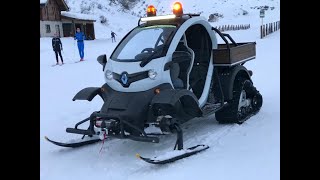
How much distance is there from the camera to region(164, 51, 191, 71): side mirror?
555 cm

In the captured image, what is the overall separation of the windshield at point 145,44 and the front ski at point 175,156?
4.29ft

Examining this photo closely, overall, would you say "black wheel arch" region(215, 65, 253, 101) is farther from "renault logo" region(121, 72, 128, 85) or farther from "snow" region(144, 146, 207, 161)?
"renault logo" region(121, 72, 128, 85)

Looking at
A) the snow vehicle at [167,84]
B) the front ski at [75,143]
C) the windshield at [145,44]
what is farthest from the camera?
the front ski at [75,143]

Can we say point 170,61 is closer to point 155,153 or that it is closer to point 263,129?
point 155,153

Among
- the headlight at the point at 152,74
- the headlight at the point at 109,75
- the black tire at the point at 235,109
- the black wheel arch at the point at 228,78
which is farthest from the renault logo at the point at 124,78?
the black tire at the point at 235,109

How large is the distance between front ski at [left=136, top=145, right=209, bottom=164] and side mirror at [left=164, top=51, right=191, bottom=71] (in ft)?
3.68

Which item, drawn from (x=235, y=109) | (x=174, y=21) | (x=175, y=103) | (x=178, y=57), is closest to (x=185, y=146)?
(x=175, y=103)

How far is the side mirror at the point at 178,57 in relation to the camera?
18.2ft

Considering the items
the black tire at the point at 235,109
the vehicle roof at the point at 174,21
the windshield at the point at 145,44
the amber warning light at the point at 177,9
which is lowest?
the black tire at the point at 235,109

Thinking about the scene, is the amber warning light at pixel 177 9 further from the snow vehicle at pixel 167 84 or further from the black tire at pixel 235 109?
the black tire at pixel 235 109

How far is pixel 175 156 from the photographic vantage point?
16.6 feet

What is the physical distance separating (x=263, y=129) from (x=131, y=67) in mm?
2339

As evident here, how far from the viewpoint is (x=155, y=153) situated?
5.53m
